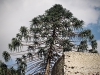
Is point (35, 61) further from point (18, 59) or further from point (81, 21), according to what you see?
point (81, 21)

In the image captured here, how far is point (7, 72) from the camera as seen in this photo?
1967 centimetres

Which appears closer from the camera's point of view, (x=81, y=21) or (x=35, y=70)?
(x=35, y=70)

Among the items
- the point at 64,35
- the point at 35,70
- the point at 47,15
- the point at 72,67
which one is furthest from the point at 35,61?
the point at 72,67

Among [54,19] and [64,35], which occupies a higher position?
[54,19]

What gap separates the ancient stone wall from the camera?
1130 cm

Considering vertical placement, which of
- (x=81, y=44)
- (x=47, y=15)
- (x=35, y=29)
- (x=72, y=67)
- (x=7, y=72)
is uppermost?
(x=47, y=15)

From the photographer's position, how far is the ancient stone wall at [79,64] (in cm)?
1130

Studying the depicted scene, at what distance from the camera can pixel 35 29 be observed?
66.4ft

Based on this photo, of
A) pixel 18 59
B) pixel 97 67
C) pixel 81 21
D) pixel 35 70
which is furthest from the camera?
pixel 81 21

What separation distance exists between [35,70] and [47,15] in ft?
19.9

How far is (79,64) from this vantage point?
38.4ft

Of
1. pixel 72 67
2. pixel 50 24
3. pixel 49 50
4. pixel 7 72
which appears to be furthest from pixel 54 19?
pixel 72 67

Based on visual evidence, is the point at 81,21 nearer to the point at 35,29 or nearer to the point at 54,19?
the point at 54,19

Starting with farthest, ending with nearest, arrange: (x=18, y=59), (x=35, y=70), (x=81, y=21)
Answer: (x=81, y=21), (x=18, y=59), (x=35, y=70)
